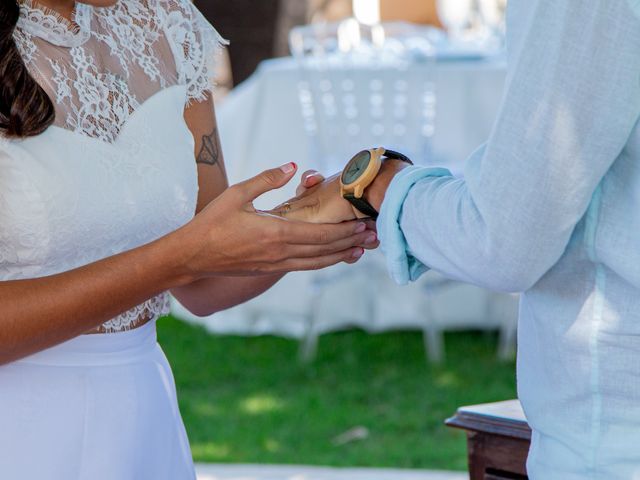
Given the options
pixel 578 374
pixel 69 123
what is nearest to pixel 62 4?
pixel 69 123

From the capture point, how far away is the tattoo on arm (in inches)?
81.7

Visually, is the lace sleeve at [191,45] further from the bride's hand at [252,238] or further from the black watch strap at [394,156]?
the black watch strap at [394,156]

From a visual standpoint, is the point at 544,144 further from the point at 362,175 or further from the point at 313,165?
the point at 313,165

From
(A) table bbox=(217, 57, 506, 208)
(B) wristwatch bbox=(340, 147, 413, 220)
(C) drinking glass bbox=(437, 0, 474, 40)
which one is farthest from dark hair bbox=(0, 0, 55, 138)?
(C) drinking glass bbox=(437, 0, 474, 40)

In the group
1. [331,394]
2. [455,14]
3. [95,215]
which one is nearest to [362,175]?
[95,215]

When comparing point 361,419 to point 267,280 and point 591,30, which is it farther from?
point 591,30

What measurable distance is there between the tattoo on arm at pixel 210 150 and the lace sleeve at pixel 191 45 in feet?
0.24

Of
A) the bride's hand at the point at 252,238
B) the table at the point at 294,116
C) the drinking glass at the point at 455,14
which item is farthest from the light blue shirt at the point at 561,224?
the drinking glass at the point at 455,14

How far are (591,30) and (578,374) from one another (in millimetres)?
405

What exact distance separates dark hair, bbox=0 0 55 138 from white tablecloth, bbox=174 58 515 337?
3.31 m

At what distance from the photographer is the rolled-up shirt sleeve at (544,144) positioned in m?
1.15

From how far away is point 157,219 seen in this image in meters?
1.87

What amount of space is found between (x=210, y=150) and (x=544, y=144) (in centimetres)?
102

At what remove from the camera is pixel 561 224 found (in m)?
1.22
